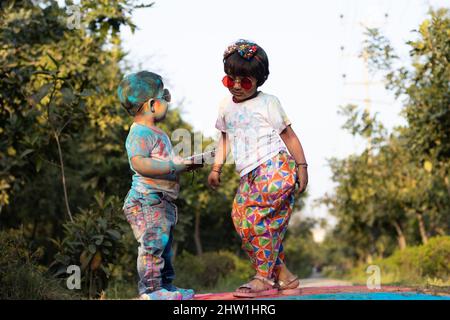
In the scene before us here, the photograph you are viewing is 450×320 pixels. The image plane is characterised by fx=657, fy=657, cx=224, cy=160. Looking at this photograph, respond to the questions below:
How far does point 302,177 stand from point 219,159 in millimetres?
665

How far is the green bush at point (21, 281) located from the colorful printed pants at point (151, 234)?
273 centimetres

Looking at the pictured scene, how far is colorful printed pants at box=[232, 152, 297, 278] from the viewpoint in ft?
16.3

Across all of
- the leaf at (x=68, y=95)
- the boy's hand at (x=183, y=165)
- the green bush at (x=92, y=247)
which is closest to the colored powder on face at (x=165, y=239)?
the boy's hand at (x=183, y=165)

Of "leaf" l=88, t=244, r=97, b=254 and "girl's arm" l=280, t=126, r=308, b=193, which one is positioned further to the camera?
"leaf" l=88, t=244, r=97, b=254

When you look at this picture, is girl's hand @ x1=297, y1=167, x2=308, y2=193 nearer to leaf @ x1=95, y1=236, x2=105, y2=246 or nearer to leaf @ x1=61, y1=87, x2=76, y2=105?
leaf @ x1=95, y1=236, x2=105, y2=246

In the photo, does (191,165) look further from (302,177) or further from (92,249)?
(92,249)

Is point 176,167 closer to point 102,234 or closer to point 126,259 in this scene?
point 102,234

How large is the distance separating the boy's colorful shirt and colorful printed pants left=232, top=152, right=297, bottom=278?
599 mm

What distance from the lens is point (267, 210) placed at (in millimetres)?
4973

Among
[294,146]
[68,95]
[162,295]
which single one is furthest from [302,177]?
[68,95]

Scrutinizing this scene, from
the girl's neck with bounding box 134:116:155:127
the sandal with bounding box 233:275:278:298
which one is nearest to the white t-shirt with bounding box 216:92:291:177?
the girl's neck with bounding box 134:116:155:127

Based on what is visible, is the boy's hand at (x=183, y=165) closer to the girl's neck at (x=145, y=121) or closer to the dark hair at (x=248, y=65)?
the girl's neck at (x=145, y=121)

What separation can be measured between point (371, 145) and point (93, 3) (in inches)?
539

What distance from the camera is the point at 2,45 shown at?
10.8m
